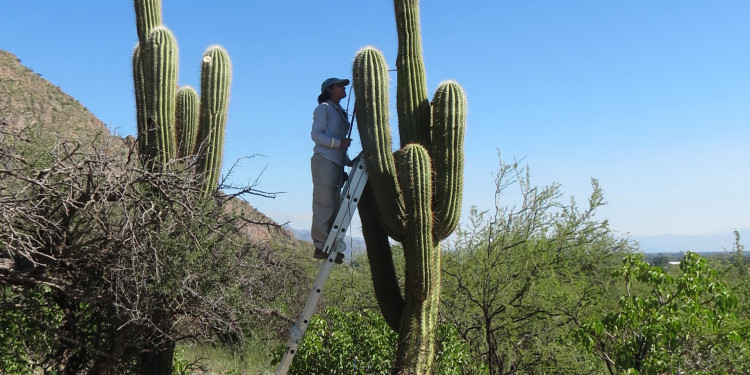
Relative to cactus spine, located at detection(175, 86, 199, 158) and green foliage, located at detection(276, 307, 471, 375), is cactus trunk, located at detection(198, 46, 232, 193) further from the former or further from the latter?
green foliage, located at detection(276, 307, 471, 375)

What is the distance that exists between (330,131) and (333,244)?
1.00 m

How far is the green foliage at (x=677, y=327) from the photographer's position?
16.7 ft

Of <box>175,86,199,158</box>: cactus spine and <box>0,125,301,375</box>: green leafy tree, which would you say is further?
<box>175,86,199,158</box>: cactus spine

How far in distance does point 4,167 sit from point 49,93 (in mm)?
30807

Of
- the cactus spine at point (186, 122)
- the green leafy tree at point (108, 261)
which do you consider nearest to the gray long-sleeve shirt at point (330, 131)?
the green leafy tree at point (108, 261)

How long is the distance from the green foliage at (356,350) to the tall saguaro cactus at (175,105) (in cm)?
182

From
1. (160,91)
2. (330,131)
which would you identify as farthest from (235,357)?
(330,131)

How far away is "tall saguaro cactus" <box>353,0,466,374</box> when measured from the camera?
242 inches

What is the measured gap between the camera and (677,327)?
501 cm

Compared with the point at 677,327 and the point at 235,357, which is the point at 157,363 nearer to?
the point at 235,357

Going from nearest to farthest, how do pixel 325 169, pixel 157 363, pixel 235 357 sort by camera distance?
pixel 325 169
pixel 157 363
pixel 235 357

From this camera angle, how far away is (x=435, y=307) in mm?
6453

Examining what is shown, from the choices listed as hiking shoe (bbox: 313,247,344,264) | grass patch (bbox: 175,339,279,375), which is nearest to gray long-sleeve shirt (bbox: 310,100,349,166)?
hiking shoe (bbox: 313,247,344,264)

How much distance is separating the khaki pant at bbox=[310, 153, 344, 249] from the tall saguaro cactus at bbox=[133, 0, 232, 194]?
128 centimetres
